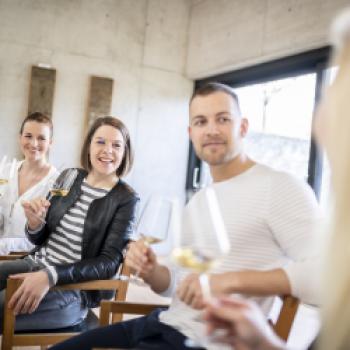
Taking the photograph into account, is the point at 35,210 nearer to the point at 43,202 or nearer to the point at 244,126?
the point at 43,202

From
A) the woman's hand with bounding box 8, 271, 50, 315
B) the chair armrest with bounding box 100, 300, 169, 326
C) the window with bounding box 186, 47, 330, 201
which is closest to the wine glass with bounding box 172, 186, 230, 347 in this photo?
the chair armrest with bounding box 100, 300, 169, 326

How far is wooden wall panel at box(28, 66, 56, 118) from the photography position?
5.25 meters

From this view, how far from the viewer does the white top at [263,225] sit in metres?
1.47

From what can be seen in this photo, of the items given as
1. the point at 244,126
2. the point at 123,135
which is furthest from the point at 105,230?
the point at 244,126

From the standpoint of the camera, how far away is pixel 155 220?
1349mm

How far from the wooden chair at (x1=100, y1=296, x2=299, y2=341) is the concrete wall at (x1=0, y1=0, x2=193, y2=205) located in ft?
11.7

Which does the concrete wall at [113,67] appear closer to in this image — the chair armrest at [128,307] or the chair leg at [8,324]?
the chair leg at [8,324]

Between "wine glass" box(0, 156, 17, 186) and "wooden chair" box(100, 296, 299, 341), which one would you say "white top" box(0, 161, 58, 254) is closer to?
"wine glass" box(0, 156, 17, 186)

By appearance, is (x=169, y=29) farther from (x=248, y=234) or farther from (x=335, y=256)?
(x=335, y=256)

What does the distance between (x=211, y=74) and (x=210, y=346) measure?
450 cm

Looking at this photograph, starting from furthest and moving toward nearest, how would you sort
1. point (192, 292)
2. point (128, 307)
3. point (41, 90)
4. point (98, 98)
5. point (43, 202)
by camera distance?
point (98, 98) < point (41, 90) < point (43, 202) < point (128, 307) < point (192, 292)

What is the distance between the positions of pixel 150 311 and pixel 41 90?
4.03 m

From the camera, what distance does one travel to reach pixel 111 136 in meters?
2.54

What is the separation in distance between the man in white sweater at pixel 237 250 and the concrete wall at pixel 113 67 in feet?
12.7
